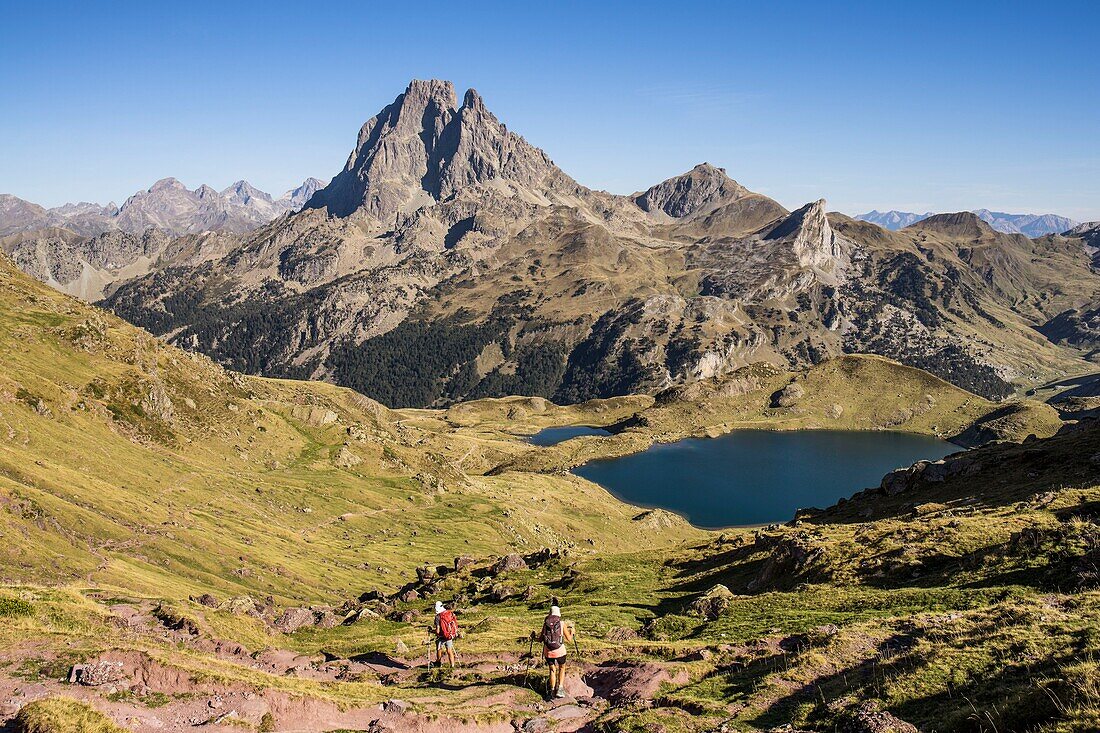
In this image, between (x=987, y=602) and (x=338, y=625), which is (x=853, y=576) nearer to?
(x=987, y=602)

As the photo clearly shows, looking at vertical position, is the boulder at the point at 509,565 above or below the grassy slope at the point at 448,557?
below

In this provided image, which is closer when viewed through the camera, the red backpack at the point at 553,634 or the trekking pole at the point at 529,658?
the red backpack at the point at 553,634

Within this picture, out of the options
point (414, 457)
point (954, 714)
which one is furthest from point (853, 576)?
point (414, 457)

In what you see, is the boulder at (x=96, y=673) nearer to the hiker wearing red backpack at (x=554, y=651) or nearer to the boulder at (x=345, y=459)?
the hiker wearing red backpack at (x=554, y=651)

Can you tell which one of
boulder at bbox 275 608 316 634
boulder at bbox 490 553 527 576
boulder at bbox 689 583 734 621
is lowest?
boulder at bbox 490 553 527 576

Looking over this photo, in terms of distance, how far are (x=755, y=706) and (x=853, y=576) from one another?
26.9 meters

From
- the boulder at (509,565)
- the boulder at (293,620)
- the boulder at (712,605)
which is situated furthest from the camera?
the boulder at (509,565)

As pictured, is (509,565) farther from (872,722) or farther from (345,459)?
(345,459)

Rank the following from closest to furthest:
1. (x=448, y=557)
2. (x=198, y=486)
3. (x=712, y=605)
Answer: (x=712, y=605) → (x=198, y=486) → (x=448, y=557)

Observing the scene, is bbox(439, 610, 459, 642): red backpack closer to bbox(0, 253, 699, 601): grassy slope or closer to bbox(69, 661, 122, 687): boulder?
bbox(69, 661, 122, 687): boulder

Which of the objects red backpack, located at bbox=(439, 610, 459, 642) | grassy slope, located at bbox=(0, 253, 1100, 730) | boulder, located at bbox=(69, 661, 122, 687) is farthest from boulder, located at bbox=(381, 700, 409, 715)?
boulder, located at bbox=(69, 661, 122, 687)

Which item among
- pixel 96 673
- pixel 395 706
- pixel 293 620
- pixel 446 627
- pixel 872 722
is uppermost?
pixel 872 722

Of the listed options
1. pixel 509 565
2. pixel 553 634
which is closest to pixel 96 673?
pixel 553 634

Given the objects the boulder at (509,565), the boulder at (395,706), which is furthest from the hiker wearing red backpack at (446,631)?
the boulder at (509,565)
